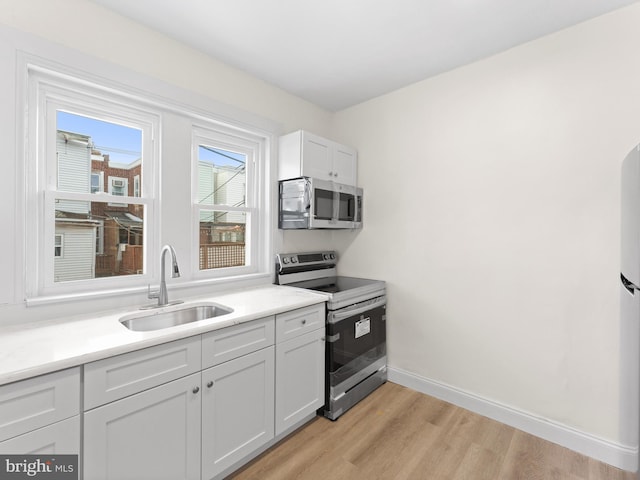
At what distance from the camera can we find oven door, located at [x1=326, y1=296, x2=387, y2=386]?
7.57 feet

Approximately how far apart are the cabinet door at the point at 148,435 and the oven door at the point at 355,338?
1.02m

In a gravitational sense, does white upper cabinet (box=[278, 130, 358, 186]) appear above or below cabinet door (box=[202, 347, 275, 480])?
above

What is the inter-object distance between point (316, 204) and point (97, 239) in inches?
60.3

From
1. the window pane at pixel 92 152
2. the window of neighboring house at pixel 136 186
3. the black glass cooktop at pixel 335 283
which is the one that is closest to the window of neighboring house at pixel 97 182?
the window pane at pixel 92 152

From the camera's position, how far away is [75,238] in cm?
186

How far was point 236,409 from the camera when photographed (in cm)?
172

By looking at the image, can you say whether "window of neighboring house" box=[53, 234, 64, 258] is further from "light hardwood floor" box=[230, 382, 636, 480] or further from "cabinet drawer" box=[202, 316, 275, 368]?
"light hardwood floor" box=[230, 382, 636, 480]

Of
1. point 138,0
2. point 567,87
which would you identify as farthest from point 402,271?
point 138,0

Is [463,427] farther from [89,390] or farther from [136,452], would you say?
[89,390]

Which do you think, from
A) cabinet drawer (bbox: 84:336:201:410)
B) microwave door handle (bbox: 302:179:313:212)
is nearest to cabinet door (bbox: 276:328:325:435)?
cabinet drawer (bbox: 84:336:201:410)

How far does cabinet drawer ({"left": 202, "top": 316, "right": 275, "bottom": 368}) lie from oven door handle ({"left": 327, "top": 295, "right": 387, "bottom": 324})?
1.81 ft

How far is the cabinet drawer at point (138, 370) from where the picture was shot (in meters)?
1.24

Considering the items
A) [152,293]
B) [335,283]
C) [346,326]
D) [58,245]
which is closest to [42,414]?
[152,293]

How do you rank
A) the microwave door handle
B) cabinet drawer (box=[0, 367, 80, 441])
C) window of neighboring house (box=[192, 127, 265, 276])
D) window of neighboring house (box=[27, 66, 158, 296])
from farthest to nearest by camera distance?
1. the microwave door handle
2. window of neighboring house (box=[192, 127, 265, 276])
3. window of neighboring house (box=[27, 66, 158, 296])
4. cabinet drawer (box=[0, 367, 80, 441])
